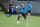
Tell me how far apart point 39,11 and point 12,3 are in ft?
11.5

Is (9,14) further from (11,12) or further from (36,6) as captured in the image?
(36,6)

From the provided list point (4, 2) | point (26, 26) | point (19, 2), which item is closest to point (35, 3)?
point (19, 2)

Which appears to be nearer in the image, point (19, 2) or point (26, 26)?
point (26, 26)

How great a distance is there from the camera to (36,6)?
18156mm

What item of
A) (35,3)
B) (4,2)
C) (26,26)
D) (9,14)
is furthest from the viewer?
(4,2)

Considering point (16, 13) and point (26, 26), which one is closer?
point (26, 26)

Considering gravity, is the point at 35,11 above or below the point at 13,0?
below

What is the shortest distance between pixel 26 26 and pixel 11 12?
269 inches

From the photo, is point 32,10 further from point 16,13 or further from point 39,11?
point 16,13

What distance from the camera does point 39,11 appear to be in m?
18.2

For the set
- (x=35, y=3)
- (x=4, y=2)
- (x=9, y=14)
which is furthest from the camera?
(x=4, y=2)

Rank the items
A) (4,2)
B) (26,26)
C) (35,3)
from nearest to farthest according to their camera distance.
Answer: (26,26), (35,3), (4,2)

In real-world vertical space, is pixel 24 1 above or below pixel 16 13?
above

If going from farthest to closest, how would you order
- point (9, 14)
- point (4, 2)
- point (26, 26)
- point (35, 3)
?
point (4, 2) < point (35, 3) < point (9, 14) < point (26, 26)
